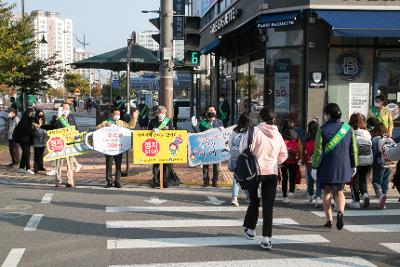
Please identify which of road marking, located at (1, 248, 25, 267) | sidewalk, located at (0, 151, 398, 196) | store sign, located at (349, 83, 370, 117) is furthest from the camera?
store sign, located at (349, 83, 370, 117)

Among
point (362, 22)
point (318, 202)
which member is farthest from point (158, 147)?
point (362, 22)

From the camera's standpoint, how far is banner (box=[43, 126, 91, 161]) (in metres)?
11.0

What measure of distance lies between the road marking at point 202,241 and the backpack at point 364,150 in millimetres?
2382

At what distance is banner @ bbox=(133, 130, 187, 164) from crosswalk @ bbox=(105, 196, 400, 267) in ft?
6.15

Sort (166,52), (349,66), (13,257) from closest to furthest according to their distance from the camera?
(13,257), (166,52), (349,66)

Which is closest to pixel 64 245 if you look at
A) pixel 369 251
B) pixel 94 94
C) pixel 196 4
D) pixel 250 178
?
pixel 250 178

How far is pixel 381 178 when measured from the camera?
31.9 ft

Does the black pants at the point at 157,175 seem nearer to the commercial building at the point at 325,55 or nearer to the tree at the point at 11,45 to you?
the commercial building at the point at 325,55

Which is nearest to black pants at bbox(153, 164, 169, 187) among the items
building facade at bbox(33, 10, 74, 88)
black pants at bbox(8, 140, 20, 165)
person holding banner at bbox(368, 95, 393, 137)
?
black pants at bbox(8, 140, 20, 165)

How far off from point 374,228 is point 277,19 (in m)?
8.28

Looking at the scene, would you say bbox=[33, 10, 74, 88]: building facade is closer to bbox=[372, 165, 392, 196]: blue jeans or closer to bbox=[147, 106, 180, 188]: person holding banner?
bbox=[147, 106, 180, 188]: person holding banner

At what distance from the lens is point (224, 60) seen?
24469mm

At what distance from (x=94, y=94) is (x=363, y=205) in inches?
3693

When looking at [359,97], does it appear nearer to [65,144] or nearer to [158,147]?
[158,147]
